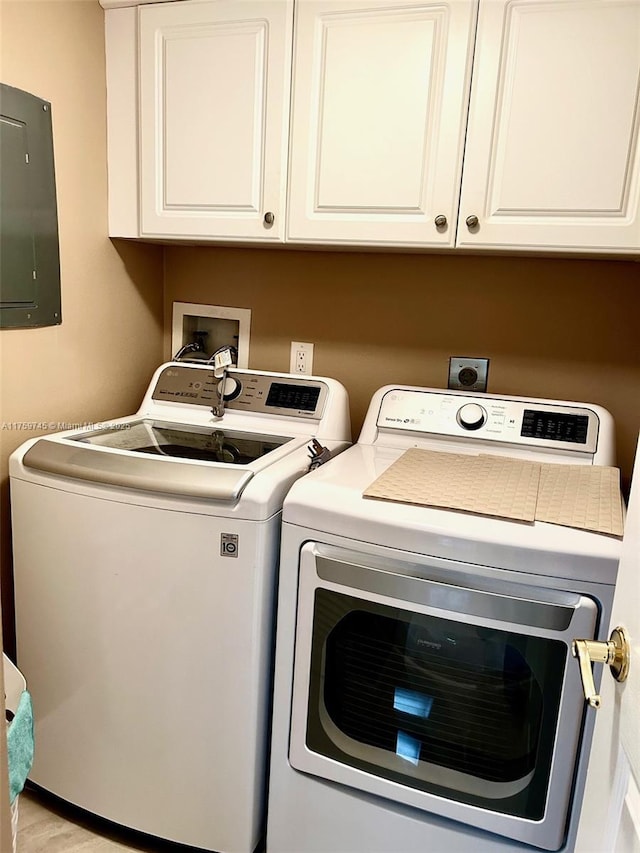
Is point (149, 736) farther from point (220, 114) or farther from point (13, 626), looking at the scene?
point (220, 114)

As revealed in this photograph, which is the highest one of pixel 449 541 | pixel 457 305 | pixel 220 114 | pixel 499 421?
pixel 220 114

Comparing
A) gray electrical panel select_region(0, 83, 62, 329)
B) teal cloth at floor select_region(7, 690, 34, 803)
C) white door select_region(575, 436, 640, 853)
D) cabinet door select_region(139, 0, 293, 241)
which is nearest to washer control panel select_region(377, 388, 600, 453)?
cabinet door select_region(139, 0, 293, 241)

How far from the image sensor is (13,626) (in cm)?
162

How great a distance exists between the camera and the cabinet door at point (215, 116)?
1477mm

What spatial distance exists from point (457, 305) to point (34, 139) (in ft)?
3.87

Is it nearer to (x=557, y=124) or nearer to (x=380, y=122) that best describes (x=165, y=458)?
(x=380, y=122)

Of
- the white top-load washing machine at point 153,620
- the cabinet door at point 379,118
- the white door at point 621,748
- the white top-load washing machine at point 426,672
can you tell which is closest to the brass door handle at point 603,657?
the white door at point 621,748

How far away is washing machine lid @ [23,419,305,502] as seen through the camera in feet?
4.03

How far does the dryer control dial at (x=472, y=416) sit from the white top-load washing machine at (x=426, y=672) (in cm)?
22

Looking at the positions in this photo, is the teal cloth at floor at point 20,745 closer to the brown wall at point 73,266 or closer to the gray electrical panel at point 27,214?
the brown wall at point 73,266

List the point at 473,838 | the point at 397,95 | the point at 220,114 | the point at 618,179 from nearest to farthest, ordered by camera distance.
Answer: the point at 473,838 < the point at 618,179 < the point at 397,95 < the point at 220,114

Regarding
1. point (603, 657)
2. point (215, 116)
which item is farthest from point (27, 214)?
point (603, 657)

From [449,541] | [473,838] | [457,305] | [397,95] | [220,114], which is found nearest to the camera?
[449,541]

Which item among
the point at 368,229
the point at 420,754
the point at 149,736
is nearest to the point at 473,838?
the point at 420,754
